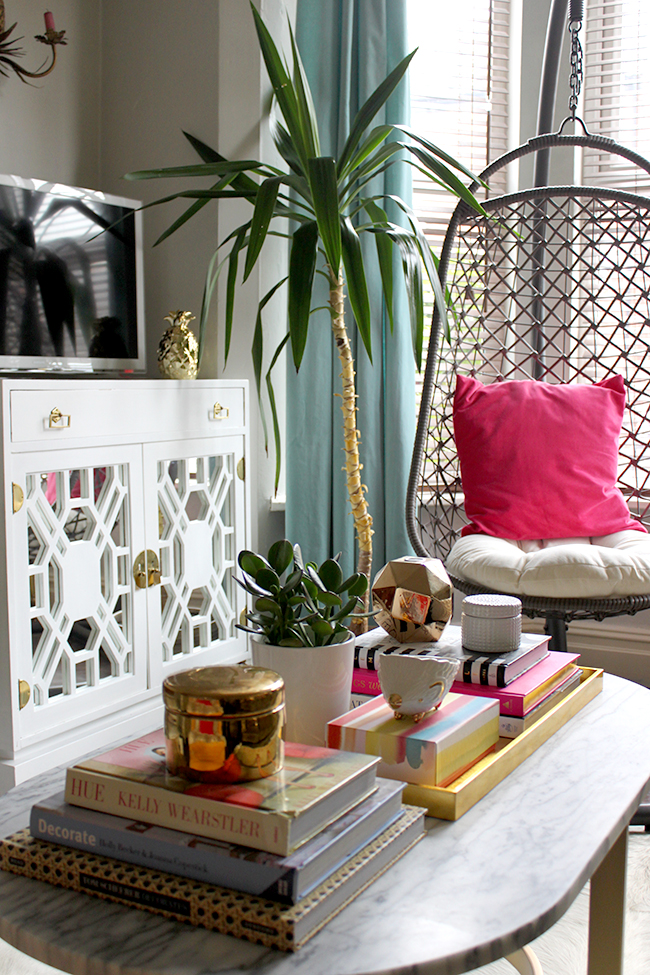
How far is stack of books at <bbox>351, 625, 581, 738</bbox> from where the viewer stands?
3.11ft

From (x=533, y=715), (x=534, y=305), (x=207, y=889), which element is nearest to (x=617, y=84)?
(x=534, y=305)

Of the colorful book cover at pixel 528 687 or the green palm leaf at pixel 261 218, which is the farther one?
the green palm leaf at pixel 261 218

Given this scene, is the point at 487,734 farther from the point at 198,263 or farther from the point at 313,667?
the point at 198,263

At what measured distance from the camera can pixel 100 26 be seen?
2.73 metres

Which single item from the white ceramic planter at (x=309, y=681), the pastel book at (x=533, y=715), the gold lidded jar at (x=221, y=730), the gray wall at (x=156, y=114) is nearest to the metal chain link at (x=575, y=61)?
the gray wall at (x=156, y=114)

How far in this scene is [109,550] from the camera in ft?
6.61

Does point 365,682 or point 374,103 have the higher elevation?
point 374,103

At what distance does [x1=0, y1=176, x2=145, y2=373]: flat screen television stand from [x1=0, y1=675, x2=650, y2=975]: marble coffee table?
1494 mm

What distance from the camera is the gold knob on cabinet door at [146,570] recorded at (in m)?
2.09

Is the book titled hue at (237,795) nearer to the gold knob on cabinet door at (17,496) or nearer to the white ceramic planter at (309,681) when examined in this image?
the white ceramic planter at (309,681)

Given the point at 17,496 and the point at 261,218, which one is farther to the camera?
the point at 261,218

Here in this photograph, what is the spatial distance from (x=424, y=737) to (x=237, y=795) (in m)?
0.22

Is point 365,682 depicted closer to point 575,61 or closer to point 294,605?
point 294,605

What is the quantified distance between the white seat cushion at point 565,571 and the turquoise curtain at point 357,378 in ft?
2.52
